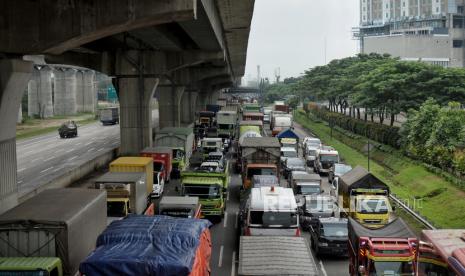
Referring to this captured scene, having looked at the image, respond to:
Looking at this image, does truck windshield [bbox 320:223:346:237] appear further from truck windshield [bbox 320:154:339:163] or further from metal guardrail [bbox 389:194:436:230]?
truck windshield [bbox 320:154:339:163]

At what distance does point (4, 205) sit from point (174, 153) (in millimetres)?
21661

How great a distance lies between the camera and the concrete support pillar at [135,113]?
41.9 metres

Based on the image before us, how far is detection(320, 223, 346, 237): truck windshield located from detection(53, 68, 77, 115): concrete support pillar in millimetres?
86010

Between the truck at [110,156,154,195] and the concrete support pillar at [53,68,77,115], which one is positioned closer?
the truck at [110,156,154,195]

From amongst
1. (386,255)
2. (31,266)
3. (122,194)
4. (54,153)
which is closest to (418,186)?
(122,194)

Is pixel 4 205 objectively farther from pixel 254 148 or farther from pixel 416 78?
pixel 416 78

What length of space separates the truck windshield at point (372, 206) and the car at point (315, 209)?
125 cm

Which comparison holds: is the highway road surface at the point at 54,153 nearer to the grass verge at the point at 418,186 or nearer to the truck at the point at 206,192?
the truck at the point at 206,192

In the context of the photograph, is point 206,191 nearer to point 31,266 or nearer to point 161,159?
point 161,159

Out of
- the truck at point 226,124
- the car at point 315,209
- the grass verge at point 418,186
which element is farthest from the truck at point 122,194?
the truck at point 226,124

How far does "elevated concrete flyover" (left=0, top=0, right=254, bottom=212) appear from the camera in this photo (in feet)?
62.1

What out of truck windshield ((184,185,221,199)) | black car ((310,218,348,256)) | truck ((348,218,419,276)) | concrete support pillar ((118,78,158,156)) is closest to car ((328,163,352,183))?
truck windshield ((184,185,221,199))

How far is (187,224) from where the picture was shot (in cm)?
1460

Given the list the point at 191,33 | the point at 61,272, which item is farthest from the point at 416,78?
the point at 61,272
